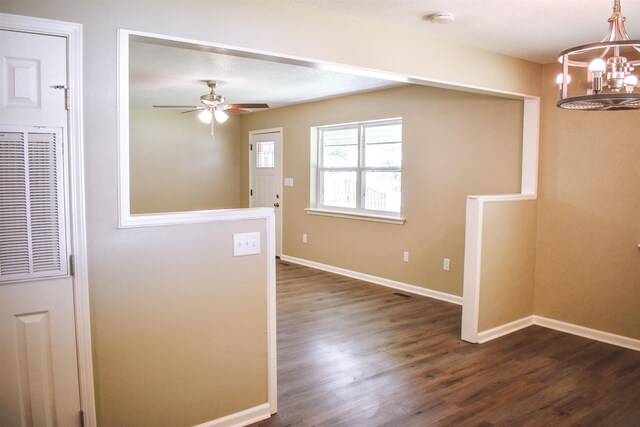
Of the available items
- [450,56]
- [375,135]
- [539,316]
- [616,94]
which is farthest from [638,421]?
[375,135]

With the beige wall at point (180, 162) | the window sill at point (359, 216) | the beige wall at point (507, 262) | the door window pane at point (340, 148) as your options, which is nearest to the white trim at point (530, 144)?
the beige wall at point (507, 262)

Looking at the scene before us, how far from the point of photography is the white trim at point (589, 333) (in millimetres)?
3867

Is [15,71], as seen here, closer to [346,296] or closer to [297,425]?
[297,425]

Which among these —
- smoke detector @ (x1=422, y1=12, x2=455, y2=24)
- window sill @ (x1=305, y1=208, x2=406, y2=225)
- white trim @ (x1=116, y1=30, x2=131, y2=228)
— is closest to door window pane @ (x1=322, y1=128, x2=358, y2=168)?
window sill @ (x1=305, y1=208, x2=406, y2=225)

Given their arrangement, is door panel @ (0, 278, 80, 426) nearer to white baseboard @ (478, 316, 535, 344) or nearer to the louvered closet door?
the louvered closet door

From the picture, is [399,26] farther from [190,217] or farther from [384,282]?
[384,282]

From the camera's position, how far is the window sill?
562cm

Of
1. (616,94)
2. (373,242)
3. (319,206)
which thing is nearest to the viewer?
(616,94)

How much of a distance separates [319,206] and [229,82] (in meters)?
2.30

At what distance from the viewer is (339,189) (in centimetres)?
654

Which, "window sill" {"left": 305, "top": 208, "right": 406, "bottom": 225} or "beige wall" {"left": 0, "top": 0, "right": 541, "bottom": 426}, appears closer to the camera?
"beige wall" {"left": 0, "top": 0, "right": 541, "bottom": 426}

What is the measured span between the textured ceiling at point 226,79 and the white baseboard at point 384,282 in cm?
228

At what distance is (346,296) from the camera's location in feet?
17.3

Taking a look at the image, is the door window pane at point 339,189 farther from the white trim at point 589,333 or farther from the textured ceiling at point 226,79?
the white trim at point 589,333
